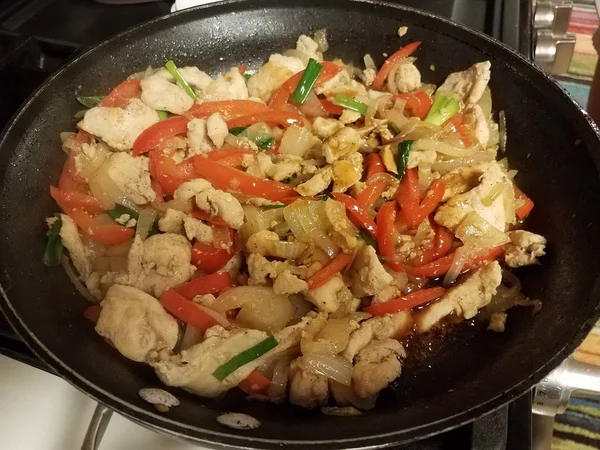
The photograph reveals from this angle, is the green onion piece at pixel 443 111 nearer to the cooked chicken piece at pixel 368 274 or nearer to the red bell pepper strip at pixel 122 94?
the cooked chicken piece at pixel 368 274

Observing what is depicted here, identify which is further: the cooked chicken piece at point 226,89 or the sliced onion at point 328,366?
the cooked chicken piece at point 226,89

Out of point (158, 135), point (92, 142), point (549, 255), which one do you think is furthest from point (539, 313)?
point (92, 142)

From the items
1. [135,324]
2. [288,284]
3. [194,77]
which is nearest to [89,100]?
[194,77]

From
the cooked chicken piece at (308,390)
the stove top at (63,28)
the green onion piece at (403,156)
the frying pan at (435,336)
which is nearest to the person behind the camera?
the frying pan at (435,336)

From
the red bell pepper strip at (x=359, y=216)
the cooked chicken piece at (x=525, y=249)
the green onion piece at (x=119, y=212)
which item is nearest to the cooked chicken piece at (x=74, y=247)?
the green onion piece at (x=119, y=212)

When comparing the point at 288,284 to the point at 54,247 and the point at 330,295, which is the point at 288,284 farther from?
the point at 54,247

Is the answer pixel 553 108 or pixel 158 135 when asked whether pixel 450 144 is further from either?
pixel 158 135
